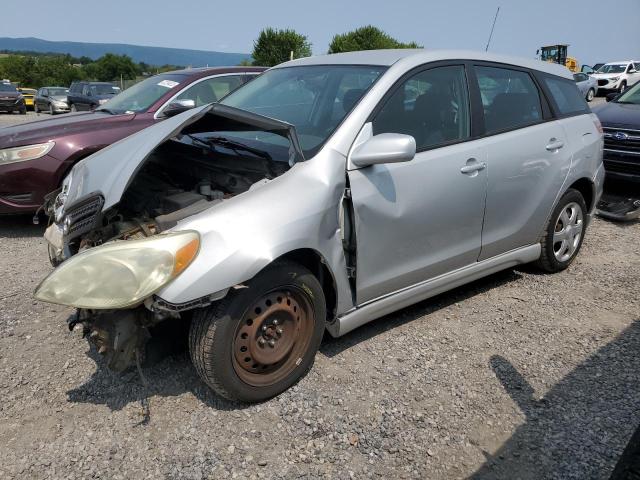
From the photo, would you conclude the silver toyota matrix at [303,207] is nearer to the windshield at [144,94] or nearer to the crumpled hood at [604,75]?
the windshield at [144,94]

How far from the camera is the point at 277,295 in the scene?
250 centimetres

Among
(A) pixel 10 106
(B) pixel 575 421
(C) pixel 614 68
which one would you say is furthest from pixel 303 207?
(C) pixel 614 68

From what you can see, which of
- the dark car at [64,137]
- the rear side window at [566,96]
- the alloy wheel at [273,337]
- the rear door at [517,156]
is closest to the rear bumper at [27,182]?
the dark car at [64,137]

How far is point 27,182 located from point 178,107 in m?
1.57

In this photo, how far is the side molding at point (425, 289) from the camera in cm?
284

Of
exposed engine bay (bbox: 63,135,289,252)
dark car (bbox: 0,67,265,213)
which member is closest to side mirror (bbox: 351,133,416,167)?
exposed engine bay (bbox: 63,135,289,252)

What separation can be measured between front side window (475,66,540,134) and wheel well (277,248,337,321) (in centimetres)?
154

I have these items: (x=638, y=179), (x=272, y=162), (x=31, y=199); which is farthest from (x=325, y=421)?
(x=638, y=179)

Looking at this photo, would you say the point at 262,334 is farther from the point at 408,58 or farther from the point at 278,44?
the point at 278,44

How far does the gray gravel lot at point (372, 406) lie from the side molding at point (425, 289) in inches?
10.3

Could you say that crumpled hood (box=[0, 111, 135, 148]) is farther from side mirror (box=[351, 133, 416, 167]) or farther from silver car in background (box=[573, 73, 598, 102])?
silver car in background (box=[573, 73, 598, 102])

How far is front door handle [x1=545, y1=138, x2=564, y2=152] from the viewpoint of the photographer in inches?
147

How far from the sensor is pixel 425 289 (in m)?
3.19

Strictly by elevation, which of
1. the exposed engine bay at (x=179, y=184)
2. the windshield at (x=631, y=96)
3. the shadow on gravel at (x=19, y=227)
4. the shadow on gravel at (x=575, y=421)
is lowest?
the shadow on gravel at (x=19, y=227)
